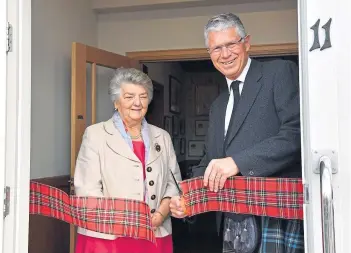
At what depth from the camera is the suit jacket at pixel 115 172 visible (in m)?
2.06

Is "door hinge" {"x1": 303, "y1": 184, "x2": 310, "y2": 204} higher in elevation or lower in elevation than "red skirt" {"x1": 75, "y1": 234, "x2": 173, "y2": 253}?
higher

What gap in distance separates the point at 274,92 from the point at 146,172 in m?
0.89

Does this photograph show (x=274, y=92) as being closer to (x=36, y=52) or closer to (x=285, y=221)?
(x=285, y=221)

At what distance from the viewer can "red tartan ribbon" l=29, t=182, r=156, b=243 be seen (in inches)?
69.0

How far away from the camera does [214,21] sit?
5.13 feet

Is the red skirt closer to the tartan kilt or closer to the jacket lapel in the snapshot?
the jacket lapel

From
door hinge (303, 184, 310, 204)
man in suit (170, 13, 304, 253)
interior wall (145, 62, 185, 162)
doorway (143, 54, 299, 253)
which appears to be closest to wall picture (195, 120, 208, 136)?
doorway (143, 54, 299, 253)

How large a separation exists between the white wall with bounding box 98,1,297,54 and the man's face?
2.01 m

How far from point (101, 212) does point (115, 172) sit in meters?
0.34

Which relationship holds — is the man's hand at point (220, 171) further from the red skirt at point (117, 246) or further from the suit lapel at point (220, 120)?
the red skirt at point (117, 246)

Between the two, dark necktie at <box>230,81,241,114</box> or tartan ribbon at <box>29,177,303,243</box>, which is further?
dark necktie at <box>230,81,241,114</box>

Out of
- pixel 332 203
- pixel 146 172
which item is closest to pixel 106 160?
pixel 146 172

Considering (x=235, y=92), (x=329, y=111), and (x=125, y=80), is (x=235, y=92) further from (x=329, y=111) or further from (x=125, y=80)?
(x=125, y=80)

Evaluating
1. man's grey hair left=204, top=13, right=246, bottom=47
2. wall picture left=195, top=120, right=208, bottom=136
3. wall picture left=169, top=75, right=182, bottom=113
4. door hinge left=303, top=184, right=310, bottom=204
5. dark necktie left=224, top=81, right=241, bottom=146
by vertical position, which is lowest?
door hinge left=303, top=184, right=310, bottom=204
